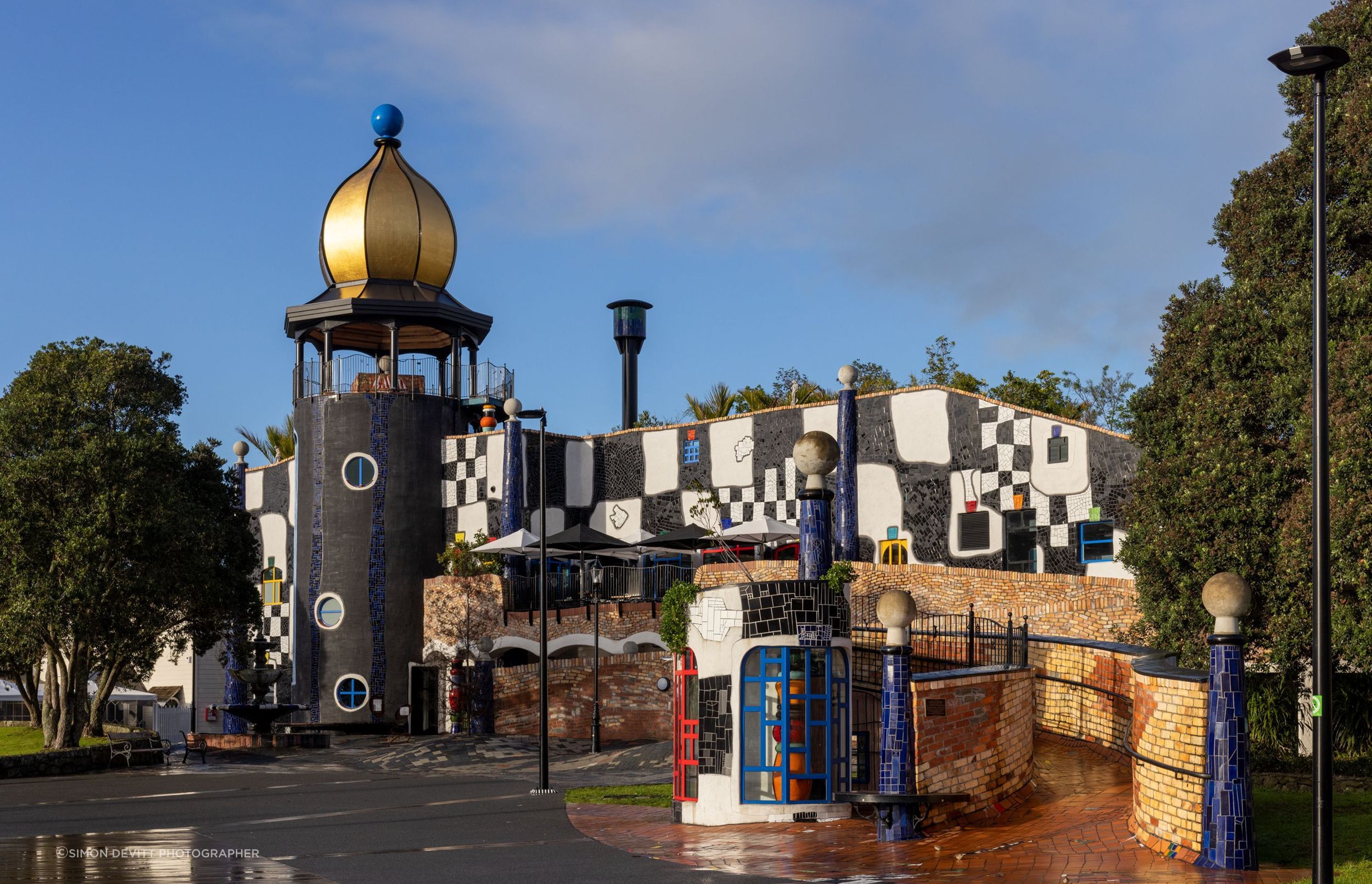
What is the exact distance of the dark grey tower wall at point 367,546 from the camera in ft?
114

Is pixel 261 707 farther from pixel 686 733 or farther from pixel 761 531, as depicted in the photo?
pixel 686 733

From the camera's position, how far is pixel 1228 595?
36.2 ft

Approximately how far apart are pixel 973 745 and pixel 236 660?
89.2 ft

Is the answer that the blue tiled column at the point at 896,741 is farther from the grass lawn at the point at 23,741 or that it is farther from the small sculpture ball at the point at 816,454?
the grass lawn at the point at 23,741

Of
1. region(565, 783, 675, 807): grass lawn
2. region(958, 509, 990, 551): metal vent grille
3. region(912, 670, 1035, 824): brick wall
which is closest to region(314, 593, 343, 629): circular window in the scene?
region(958, 509, 990, 551): metal vent grille

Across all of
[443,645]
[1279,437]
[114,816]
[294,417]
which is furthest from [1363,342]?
[294,417]

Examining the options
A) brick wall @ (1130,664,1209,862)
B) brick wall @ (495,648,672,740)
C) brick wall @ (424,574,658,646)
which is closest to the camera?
brick wall @ (1130,664,1209,862)

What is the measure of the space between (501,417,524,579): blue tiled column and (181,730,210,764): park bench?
27.0 ft

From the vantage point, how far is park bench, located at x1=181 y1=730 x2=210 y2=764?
2827 centimetres

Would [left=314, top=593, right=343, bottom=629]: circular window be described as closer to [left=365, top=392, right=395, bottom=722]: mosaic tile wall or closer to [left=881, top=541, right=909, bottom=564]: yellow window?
[left=365, top=392, right=395, bottom=722]: mosaic tile wall

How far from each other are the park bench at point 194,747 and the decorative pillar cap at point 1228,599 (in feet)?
71.1

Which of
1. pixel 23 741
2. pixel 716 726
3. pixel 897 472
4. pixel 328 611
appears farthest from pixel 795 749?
pixel 23 741

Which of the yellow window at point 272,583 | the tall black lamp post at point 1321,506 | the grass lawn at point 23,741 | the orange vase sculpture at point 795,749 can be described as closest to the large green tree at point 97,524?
the grass lawn at point 23,741

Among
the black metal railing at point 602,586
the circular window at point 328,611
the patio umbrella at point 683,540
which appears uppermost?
the patio umbrella at point 683,540
